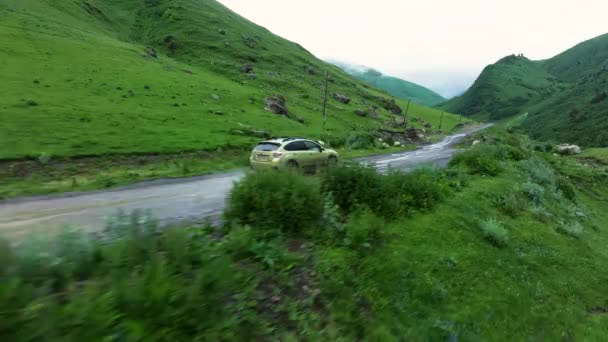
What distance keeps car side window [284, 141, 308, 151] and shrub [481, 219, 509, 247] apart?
9103 mm

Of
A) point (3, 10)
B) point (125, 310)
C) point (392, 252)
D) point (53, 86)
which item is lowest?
point (392, 252)

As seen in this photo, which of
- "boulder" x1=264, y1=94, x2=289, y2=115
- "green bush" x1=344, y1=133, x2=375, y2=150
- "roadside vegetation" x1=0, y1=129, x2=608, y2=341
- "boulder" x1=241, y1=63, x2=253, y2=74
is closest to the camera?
"roadside vegetation" x1=0, y1=129, x2=608, y2=341

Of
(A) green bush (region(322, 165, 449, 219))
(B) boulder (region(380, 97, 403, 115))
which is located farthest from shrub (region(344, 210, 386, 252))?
(B) boulder (region(380, 97, 403, 115))

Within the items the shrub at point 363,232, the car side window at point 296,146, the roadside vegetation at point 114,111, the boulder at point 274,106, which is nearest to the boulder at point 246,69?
the roadside vegetation at point 114,111

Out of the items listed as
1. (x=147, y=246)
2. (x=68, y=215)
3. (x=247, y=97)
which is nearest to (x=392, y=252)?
(x=147, y=246)

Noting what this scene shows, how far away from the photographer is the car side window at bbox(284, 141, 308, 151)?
17.7 metres

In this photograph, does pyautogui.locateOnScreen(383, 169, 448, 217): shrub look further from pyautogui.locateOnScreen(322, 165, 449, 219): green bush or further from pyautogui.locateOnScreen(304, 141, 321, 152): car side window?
pyautogui.locateOnScreen(304, 141, 321, 152): car side window

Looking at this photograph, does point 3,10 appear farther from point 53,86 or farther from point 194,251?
point 194,251

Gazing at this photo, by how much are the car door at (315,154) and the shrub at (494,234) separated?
9137mm

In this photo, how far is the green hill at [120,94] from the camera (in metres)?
24.0

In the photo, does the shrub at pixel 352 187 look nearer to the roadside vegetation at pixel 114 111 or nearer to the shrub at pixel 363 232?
the shrub at pixel 363 232

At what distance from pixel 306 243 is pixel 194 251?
315 centimetres

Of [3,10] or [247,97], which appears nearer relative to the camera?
[247,97]

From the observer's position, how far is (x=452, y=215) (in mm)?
12211
